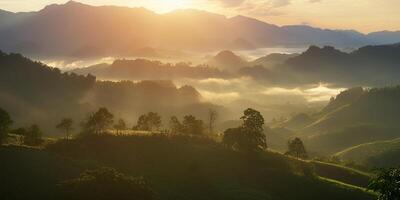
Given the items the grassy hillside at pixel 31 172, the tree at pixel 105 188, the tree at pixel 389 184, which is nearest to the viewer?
the tree at pixel 389 184

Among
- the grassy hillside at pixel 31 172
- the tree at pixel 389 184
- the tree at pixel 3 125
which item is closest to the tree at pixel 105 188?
the grassy hillside at pixel 31 172

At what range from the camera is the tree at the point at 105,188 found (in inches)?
4638

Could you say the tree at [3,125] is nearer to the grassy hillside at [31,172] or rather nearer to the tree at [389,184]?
the grassy hillside at [31,172]

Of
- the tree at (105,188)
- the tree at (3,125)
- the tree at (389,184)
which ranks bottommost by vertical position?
the tree at (105,188)

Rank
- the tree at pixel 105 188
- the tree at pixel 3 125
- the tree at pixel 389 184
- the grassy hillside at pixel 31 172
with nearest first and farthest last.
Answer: the tree at pixel 389 184 → the tree at pixel 105 188 → the grassy hillside at pixel 31 172 → the tree at pixel 3 125

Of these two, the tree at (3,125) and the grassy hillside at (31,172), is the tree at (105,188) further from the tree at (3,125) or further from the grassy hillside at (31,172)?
the tree at (3,125)

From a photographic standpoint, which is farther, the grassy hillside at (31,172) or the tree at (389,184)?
the grassy hillside at (31,172)

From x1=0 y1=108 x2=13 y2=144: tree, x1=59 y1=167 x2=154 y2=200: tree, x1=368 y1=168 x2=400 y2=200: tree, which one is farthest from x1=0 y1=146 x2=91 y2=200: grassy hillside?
x1=368 y1=168 x2=400 y2=200: tree

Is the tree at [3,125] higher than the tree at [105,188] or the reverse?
higher

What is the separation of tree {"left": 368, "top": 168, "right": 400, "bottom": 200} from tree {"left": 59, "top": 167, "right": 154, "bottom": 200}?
83.2 metres

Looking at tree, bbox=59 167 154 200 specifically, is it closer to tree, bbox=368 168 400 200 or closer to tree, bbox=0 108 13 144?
tree, bbox=0 108 13 144

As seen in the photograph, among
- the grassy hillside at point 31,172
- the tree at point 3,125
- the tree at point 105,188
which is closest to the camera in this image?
the tree at point 105,188

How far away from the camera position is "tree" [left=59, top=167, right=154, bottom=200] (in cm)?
11781

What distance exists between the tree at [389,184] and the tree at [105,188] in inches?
3277
